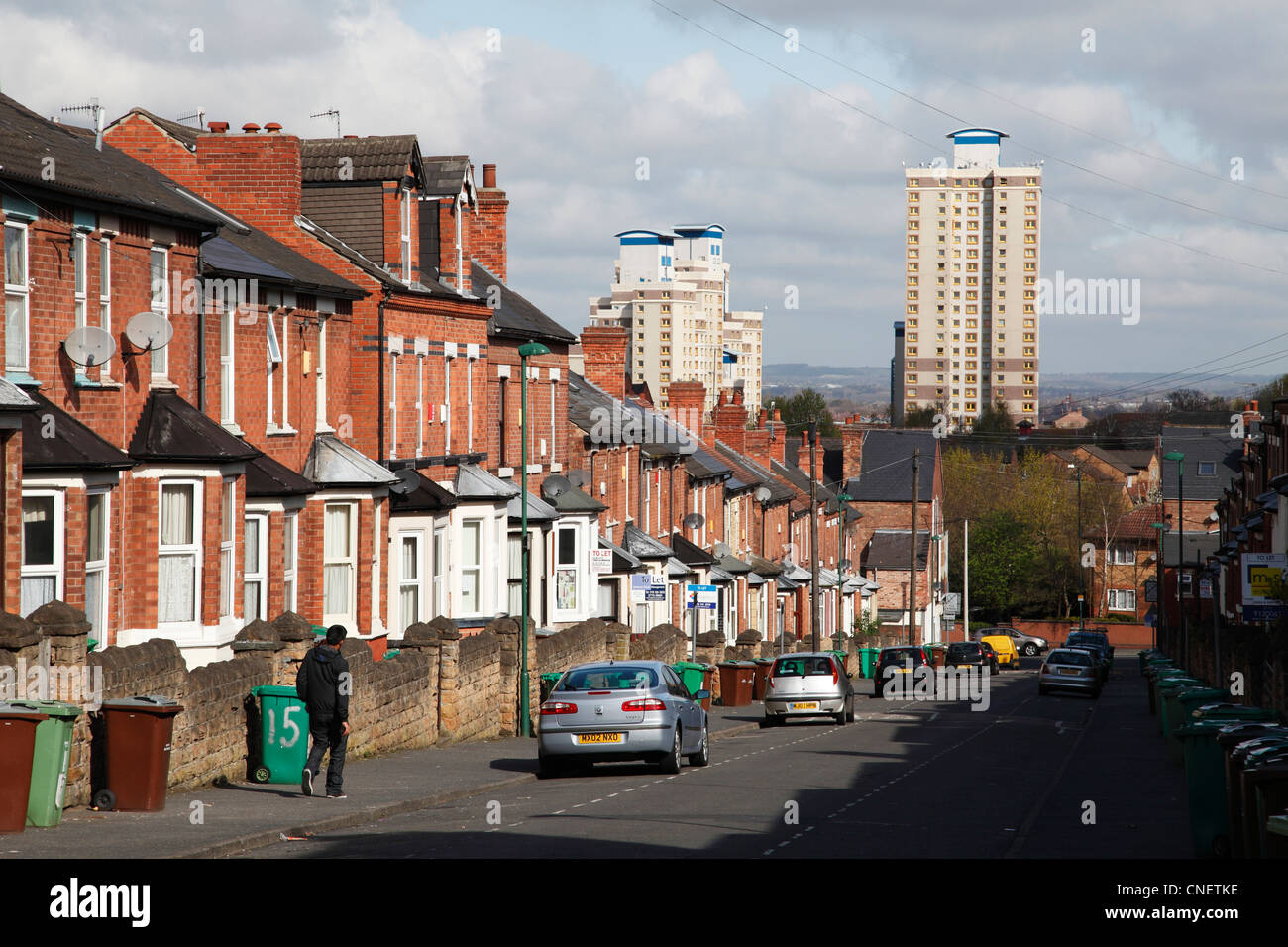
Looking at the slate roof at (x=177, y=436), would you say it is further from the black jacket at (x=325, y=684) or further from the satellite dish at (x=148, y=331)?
the black jacket at (x=325, y=684)

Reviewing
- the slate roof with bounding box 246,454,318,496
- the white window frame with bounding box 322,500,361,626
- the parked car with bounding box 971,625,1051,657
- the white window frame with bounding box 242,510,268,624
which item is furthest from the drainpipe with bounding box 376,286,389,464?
the parked car with bounding box 971,625,1051,657

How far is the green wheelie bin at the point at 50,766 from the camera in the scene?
13.0 meters

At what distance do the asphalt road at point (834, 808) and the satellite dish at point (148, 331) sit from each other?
23.2 ft

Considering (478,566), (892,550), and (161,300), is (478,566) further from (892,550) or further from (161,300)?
(892,550)

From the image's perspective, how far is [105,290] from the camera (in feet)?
66.7

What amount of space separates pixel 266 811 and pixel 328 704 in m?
1.71

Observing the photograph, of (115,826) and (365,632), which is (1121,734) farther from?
(115,826)

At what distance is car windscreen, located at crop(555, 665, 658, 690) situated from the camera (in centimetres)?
2061

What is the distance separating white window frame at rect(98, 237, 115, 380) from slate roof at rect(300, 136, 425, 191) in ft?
34.5

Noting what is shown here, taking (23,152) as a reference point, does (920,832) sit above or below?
below
